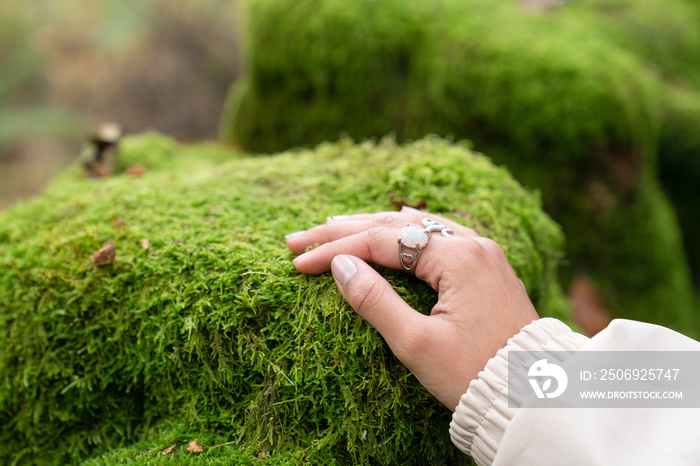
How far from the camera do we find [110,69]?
375 inches

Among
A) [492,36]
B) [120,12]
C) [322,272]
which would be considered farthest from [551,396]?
[120,12]

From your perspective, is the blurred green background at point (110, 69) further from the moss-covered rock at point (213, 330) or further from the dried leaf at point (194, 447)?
the dried leaf at point (194, 447)

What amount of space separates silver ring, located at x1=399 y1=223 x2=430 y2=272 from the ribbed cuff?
41cm

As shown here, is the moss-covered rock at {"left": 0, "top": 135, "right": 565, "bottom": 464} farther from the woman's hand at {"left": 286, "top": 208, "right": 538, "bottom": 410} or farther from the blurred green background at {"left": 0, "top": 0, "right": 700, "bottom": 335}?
the blurred green background at {"left": 0, "top": 0, "right": 700, "bottom": 335}

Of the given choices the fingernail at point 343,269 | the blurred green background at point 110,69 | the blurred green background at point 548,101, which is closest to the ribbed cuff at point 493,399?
the fingernail at point 343,269

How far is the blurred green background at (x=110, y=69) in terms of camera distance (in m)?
8.84

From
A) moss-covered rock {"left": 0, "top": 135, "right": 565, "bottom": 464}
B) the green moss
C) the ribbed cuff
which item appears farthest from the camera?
the green moss

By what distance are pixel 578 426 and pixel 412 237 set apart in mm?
726

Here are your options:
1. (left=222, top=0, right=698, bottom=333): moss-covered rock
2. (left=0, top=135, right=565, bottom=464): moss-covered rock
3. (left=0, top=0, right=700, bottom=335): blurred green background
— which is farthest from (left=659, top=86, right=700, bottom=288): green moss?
(left=0, top=135, right=565, bottom=464): moss-covered rock

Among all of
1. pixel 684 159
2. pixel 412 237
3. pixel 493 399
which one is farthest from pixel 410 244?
pixel 684 159

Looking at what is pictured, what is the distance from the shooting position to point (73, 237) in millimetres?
1983

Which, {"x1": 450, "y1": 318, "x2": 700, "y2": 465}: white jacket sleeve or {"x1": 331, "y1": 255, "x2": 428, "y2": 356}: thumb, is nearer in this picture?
{"x1": 450, "y1": 318, "x2": 700, "y2": 465}: white jacket sleeve

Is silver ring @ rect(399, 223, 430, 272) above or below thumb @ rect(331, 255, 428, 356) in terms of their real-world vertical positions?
above

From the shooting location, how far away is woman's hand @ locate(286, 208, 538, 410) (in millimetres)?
1369
